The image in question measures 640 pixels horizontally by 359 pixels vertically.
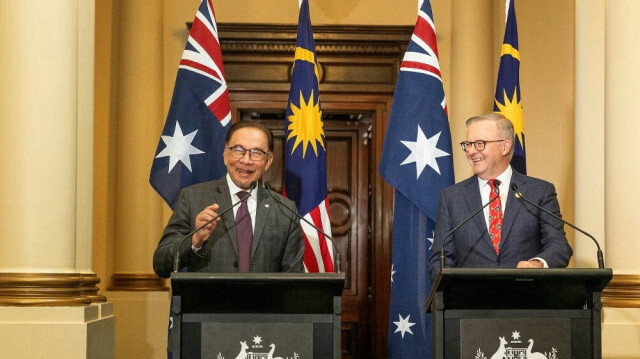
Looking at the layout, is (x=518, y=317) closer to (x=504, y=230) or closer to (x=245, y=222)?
(x=504, y=230)

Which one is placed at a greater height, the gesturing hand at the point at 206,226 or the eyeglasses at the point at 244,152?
the eyeglasses at the point at 244,152

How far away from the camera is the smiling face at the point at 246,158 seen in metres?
3.63

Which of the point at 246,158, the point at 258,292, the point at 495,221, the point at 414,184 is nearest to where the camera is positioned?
the point at 258,292

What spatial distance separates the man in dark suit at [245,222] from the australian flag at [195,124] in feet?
3.93

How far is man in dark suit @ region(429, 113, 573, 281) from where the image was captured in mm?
3656

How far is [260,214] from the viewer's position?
365 cm

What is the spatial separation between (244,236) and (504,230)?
1.12 m

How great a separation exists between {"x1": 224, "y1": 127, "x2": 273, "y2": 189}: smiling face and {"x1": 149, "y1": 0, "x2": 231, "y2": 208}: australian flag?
4.11ft

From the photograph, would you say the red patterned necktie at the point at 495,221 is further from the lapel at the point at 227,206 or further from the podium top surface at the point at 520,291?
the lapel at the point at 227,206

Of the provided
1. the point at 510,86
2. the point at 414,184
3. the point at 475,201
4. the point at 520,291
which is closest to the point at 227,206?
the point at 475,201

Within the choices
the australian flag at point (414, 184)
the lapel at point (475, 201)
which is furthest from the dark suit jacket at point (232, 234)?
the australian flag at point (414, 184)

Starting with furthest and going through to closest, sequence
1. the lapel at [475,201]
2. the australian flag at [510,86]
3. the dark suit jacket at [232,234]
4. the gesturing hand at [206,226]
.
A: the australian flag at [510,86] → the lapel at [475,201] → the dark suit jacket at [232,234] → the gesturing hand at [206,226]

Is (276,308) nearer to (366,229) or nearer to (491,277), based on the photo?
(491,277)

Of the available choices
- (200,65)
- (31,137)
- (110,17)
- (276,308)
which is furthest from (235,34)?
(276,308)
